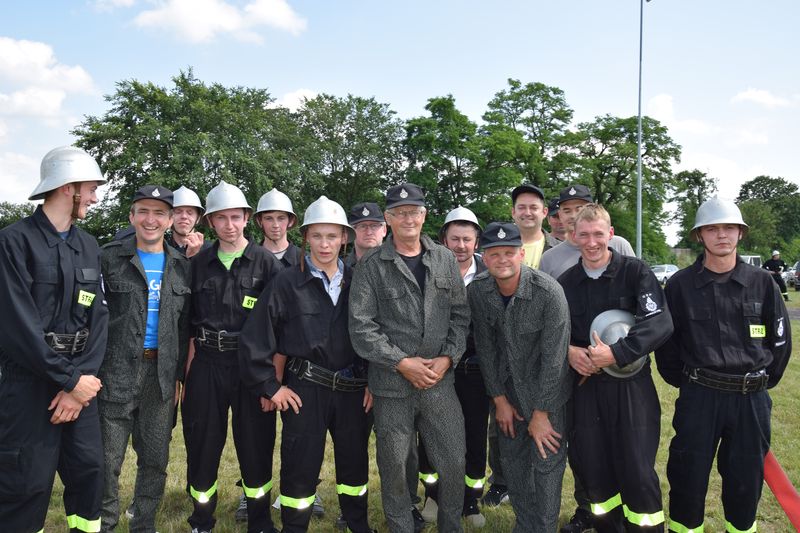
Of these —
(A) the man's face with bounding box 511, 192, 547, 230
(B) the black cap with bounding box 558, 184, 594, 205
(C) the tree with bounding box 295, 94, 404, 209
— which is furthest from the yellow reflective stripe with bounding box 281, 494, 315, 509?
(C) the tree with bounding box 295, 94, 404, 209

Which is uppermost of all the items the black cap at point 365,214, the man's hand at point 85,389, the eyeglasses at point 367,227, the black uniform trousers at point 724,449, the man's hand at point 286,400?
the black cap at point 365,214

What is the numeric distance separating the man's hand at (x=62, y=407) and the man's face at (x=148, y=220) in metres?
1.34

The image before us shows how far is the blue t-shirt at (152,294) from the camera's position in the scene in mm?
4117

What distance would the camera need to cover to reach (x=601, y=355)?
139 inches

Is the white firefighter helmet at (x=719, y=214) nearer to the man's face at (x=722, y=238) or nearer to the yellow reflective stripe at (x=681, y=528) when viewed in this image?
the man's face at (x=722, y=238)

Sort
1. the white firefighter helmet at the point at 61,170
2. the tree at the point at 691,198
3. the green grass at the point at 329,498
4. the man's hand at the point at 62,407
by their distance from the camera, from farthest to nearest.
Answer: the tree at the point at 691,198 < the green grass at the point at 329,498 < the white firefighter helmet at the point at 61,170 < the man's hand at the point at 62,407

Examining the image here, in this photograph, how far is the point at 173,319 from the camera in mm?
4160

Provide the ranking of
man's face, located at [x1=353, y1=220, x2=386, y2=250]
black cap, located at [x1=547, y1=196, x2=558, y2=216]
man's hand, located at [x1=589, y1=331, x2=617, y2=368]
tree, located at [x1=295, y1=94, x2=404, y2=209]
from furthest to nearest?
tree, located at [x1=295, y1=94, x2=404, y2=209] → black cap, located at [x1=547, y1=196, x2=558, y2=216] → man's face, located at [x1=353, y1=220, x2=386, y2=250] → man's hand, located at [x1=589, y1=331, x2=617, y2=368]

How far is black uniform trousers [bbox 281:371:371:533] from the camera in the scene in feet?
12.7

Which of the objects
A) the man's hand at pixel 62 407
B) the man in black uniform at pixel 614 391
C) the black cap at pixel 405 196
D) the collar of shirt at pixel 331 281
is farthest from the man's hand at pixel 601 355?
the man's hand at pixel 62 407

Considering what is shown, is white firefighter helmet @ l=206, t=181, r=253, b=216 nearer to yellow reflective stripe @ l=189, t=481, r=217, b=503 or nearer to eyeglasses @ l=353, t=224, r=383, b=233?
eyeglasses @ l=353, t=224, r=383, b=233

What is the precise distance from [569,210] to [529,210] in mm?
411

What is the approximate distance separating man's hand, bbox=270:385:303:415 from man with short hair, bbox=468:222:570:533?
4.64ft

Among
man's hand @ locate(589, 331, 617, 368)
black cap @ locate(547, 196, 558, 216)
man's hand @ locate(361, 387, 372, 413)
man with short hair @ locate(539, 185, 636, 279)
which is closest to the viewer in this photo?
man's hand @ locate(589, 331, 617, 368)
